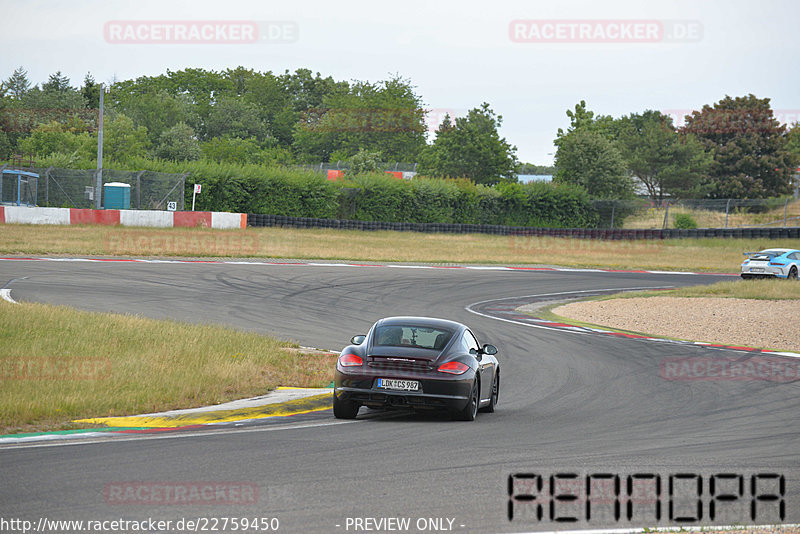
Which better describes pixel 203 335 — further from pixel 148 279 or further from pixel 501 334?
pixel 148 279

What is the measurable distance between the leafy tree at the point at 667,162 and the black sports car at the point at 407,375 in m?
70.5

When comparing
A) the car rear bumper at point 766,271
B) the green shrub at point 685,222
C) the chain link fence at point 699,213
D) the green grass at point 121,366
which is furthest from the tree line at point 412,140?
the green grass at point 121,366

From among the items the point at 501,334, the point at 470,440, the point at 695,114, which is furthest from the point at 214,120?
the point at 470,440

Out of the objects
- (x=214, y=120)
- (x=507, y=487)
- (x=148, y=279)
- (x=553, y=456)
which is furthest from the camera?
(x=214, y=120)

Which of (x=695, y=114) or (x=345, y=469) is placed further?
(x=695, y=114)

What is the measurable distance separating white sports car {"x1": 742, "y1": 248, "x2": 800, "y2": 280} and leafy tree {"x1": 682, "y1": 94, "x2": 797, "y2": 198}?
46.0 m

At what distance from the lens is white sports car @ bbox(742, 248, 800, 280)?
120 ft

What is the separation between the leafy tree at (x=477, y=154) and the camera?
8256 cm

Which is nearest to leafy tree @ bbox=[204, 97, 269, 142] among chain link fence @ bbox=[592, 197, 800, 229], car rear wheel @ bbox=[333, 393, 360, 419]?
chain link fence @ bbox=[592, 197, 800, 229]

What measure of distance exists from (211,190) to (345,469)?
1894 inches

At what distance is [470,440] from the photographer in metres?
9.61

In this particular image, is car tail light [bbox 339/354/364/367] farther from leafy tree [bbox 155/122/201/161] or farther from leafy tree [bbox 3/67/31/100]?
leafy tree [bbox 3/67/31/100]

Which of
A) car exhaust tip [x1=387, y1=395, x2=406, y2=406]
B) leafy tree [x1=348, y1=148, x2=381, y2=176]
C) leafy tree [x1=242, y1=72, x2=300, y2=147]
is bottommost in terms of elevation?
car exhaust tip [x1=387, y1=395, x2=406, y2=406]

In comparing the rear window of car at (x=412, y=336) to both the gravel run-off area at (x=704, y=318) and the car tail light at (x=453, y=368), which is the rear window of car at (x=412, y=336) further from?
the gravel run-off area at (x=704, y=318)
